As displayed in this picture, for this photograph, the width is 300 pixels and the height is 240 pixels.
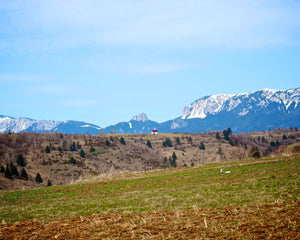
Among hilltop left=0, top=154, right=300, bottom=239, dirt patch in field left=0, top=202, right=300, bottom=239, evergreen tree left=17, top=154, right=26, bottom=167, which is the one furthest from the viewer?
evergreen tree left=17, top=154, right=26, bottom=167

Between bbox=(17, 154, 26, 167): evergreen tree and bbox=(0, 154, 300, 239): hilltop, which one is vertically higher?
bbox=(0, 154, 300, 239): hilltop

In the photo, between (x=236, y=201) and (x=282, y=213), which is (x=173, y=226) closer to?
(x=282, y=213)

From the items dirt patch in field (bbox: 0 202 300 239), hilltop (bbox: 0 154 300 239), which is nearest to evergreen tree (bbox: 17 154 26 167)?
hilltop (bbox: 0 154 300 239)

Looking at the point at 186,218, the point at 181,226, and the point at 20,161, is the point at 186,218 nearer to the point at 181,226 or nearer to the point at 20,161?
the point at 181,226

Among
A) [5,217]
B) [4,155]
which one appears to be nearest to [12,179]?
[4,155]

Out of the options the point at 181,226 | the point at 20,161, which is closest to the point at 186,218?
the point at 181,226

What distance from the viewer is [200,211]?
682 inches

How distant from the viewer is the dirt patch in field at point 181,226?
12500mm

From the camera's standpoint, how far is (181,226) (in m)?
14.4

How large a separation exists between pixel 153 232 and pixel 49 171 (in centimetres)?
15913

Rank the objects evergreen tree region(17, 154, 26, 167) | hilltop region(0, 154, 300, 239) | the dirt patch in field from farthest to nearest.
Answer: evergreen tree region(17, 154, 26, 167)
hilltop region(0, 154, 300, 239)
the dirt patch in field

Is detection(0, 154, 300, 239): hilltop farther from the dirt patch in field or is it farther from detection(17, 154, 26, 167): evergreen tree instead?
detection(17, 154, 26, 167): evergreen tree

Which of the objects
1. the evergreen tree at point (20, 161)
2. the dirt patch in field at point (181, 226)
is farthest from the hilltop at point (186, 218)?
the evergreen tree at point (20, 161)

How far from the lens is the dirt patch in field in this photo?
41.0 feet
